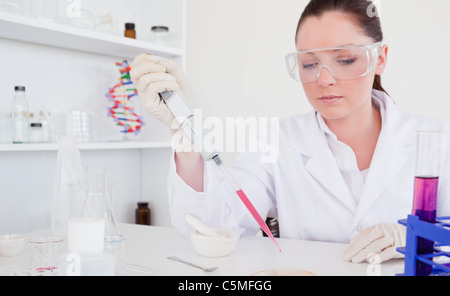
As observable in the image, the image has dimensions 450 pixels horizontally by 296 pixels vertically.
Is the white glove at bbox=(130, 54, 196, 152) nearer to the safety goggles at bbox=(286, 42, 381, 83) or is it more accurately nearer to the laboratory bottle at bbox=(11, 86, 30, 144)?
the safety goggles at bbox=(286, 42, 381, 83)

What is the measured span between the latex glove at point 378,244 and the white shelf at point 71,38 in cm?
129

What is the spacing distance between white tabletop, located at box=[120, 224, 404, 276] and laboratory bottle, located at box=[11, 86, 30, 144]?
703mm

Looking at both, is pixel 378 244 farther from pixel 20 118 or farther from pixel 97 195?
pixel 20 118

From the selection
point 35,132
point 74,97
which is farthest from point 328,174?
point 74,97

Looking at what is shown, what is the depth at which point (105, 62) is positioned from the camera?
209 cm

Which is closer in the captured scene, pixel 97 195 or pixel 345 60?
pixel 97 195

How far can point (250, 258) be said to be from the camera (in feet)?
3.19

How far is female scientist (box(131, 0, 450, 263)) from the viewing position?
119 cm

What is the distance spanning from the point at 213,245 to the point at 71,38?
117 centimetres

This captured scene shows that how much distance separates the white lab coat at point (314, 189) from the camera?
1.20m

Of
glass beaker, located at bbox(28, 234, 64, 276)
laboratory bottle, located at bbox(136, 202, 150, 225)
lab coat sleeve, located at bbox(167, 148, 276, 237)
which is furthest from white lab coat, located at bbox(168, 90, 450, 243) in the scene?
laboratory bottle, located at bbox(136, 202, 150, 225)

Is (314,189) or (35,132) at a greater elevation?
(35,132)

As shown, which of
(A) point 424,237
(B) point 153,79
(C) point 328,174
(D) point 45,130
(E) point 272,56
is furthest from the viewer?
(E) point 272,56
